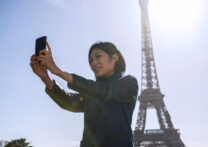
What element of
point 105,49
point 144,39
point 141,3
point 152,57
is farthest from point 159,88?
point 105,49

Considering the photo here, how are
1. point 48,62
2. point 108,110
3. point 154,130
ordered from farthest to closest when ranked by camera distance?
1. point 154,130
2. point 108,110
3. point 48,62

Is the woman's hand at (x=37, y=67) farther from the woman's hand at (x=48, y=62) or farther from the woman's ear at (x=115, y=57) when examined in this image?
the woman's ear at (x=115, y=57)

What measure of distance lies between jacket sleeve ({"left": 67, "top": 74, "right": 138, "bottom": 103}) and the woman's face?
0.33m

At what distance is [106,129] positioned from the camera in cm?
195

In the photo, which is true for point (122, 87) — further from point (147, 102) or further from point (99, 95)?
point (147, 102)

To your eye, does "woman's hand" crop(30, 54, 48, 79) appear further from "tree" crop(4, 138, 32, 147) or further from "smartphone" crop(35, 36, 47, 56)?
"tree" crop(4, 138, 32, 147)

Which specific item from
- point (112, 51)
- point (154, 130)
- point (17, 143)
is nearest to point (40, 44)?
point (112, 51)

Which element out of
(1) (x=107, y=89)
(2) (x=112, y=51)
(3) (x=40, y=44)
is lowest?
(1) (x=107, y=89)

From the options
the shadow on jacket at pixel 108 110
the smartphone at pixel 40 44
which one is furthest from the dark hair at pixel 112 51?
the smartphone at pixel 40 44

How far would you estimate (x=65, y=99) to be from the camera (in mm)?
2449

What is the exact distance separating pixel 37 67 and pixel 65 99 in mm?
579

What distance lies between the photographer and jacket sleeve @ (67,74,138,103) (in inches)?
74.2

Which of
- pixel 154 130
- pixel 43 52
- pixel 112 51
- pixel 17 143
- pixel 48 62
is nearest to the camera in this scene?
pixel 48 62

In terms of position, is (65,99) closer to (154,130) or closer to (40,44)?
(40,44)
